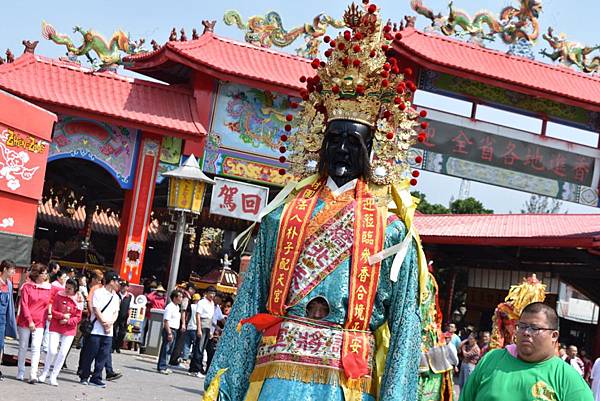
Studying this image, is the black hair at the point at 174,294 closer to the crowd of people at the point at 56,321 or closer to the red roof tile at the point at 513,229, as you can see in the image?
the crowd of people at the point at 56,321

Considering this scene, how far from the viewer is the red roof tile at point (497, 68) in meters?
22.4

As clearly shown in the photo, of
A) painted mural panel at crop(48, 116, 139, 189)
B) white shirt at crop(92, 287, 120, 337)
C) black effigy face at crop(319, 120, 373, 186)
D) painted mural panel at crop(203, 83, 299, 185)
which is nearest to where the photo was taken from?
black effigy face at crop(319, 120, 373, 186)

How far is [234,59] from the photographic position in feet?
73.6

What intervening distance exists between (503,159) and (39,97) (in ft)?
33.9

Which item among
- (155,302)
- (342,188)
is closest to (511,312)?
(342,188)

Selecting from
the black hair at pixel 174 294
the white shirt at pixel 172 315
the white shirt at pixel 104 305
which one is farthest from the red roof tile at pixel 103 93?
the white shirt at pixel 104 305

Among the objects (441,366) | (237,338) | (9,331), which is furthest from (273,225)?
(9,331)

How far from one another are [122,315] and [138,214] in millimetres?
5824

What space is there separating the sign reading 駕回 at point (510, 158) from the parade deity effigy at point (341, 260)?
1754 centimetres

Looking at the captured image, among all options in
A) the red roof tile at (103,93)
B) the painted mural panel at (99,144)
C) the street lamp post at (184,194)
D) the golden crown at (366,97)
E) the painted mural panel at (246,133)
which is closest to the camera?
the golden crown at (366,97)

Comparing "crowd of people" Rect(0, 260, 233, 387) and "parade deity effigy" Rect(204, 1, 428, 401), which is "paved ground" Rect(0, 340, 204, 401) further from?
"parade deity effigy" Rect(204, 1, 428, 401)

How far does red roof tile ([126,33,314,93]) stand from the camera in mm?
21500

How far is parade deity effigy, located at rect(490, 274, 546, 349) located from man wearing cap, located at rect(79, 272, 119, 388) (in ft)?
14.2

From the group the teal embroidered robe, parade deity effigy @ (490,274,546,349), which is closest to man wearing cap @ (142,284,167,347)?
parade deity effigy @ (490,274,546,349)
